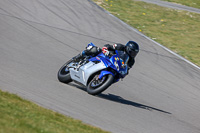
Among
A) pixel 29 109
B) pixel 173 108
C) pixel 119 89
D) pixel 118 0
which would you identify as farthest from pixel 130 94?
pixel 118 0

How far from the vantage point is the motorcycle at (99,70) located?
363 inches

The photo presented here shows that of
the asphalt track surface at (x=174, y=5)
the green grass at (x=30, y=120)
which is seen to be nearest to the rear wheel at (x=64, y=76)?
the green grass at (x=30, y=120)

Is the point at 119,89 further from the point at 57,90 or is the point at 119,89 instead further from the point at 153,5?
the point at 153,5

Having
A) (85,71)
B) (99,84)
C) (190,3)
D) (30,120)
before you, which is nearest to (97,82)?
(99,84)

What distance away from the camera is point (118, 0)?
24203 millimetres

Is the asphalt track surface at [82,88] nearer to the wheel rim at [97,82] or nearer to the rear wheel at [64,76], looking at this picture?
the rear wheel at [64,76]

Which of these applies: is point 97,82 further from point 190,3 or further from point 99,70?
point 190,3

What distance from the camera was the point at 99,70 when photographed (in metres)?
9.38

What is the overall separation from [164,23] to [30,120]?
16.2 m

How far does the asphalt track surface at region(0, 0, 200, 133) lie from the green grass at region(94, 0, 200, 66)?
3.32ft

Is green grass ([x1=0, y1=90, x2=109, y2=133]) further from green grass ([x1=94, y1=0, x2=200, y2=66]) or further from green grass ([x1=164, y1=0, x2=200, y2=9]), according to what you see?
green grass ([x1=164, y1=0, x2=200, y2=9])

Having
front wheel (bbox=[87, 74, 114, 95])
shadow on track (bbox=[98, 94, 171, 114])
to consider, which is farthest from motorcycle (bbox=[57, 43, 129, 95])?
shadow on track (bbox=[98, 94, 171, 114])

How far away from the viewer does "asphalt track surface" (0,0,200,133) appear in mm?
8453

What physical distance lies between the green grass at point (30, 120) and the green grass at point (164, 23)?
9.88 m
